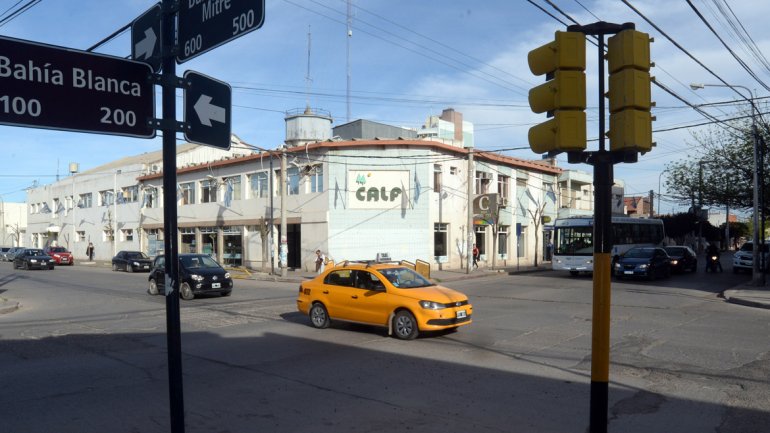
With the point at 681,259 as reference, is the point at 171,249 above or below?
above

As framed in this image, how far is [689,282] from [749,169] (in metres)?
8.28

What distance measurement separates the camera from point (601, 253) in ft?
15.8

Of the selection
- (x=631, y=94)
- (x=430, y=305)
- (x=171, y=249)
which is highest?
(x=631, y=94)

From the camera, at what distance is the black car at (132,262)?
3959 centimetres

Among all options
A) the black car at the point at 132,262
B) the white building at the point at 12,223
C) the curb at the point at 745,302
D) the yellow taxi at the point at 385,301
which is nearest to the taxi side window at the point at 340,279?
the yellow taxi at the point at 385,301

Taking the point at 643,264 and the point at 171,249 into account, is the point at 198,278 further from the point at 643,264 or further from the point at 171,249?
the point at 643,264

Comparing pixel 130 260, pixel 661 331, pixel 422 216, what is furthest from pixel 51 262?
pixel 661 331

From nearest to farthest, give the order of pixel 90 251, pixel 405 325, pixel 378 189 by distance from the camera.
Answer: pixel 405 325
pixel 378 189
pixel 90 251

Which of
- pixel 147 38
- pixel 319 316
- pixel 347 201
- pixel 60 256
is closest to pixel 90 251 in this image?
pixel 60 256

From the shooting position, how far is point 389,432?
6270mm

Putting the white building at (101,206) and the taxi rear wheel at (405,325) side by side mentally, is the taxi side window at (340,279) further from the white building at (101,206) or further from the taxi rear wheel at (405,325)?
the white building at (101,206)

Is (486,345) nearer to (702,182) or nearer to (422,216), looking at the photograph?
(422,216)

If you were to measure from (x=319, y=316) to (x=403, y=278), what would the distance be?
88.1 inches

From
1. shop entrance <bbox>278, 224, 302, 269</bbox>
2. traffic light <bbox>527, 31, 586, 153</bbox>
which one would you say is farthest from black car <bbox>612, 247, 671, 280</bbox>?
traffic light <bbox>527, 31, 586, 153</bbox>
